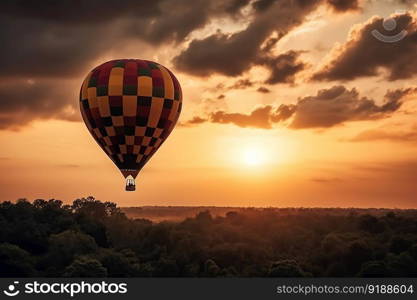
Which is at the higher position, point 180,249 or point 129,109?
point 129,109

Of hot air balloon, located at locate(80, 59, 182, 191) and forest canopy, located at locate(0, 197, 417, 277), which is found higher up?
hot air balloon, located at locate(80, 59, 182, 191)

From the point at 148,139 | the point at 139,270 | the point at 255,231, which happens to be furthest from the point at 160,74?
the point at 255,231

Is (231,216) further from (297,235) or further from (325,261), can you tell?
(325,261)

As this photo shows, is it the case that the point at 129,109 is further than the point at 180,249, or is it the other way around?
the point at 180,249

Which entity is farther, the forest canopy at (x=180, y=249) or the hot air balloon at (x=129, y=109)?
the forest canopy at (x=180, y=249)

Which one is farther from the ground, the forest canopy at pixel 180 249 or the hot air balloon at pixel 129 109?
the hot air balloon at pixel 129 109

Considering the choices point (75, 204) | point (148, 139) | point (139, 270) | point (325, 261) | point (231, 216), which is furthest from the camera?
point (231, 216)

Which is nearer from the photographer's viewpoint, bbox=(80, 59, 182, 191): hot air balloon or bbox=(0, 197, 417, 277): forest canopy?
bbox=(80, 59, 182, 191): hot air balloon

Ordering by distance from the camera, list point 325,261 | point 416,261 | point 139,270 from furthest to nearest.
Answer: point 325,261
point 416,261
point 139,270
